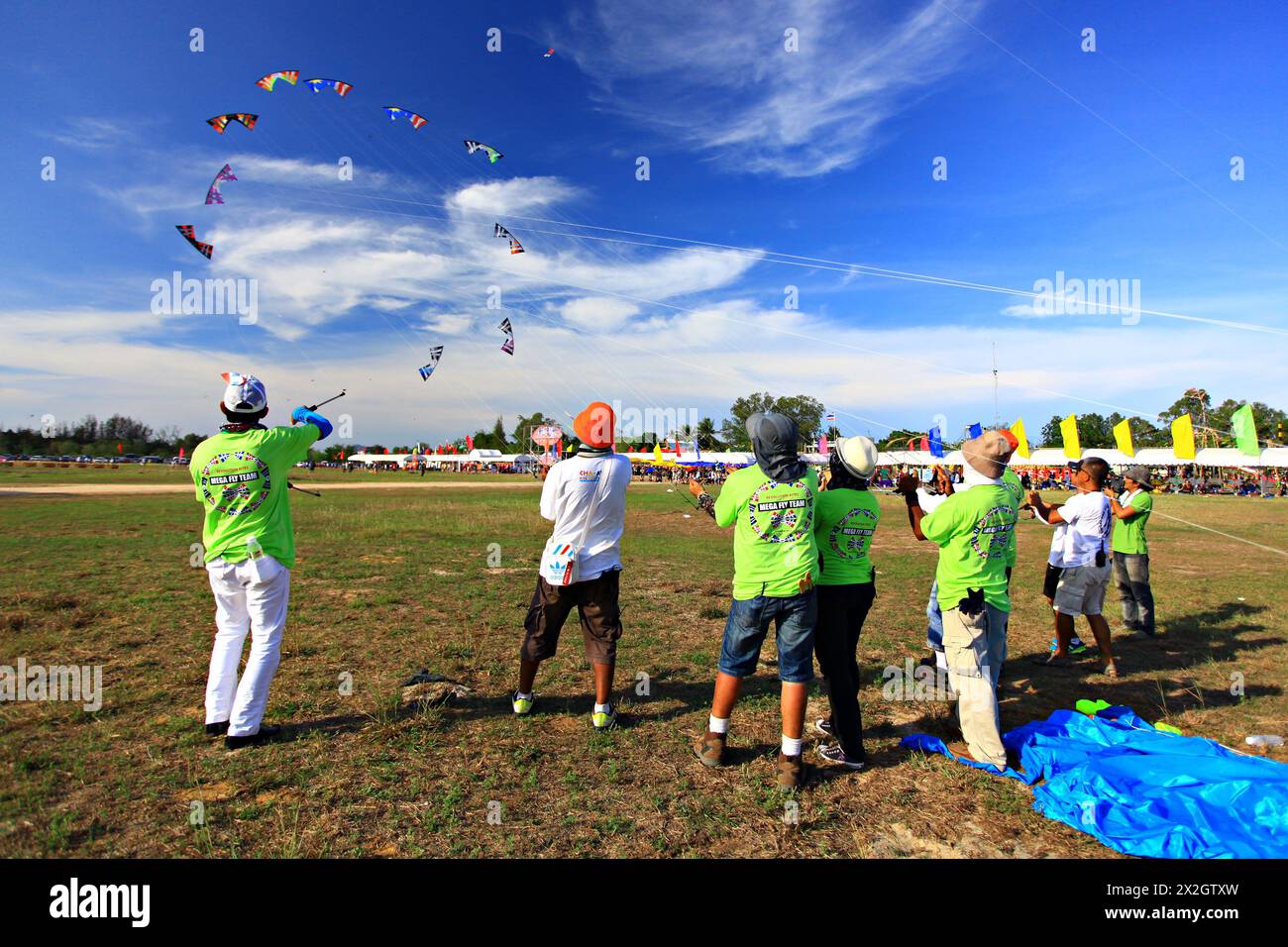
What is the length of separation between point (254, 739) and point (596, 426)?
3425mm

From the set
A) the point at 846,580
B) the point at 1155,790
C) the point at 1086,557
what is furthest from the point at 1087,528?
the point at 846,580

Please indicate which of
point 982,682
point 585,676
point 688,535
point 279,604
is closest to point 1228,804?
point 982,682

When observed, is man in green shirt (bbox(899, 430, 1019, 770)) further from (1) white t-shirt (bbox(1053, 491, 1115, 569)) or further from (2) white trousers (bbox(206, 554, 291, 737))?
(2) white trousers (bbox(206, 554, 291, 737))

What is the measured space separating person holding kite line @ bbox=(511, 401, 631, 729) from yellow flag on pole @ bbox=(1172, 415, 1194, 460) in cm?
1244

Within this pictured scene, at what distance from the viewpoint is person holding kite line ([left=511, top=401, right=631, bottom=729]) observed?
16.3 feet

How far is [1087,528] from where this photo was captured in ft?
23.5

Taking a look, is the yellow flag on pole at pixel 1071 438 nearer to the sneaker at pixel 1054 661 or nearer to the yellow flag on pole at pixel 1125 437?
the yellow flag on pole at pixel 1125 437

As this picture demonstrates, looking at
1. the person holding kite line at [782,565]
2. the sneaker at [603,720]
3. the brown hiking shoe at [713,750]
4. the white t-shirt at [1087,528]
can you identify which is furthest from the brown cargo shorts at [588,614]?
the white t-shirt at [1087,528]

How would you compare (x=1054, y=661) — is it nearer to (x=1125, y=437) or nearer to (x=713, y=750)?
(x=713, y=750)

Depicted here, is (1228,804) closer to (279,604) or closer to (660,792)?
(660,792)

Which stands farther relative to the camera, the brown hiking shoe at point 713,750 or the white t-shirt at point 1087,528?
the white t-shirt at point 1087,528

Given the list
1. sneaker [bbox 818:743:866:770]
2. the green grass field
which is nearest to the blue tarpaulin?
the green grass field

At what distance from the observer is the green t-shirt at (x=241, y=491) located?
15.1ft
